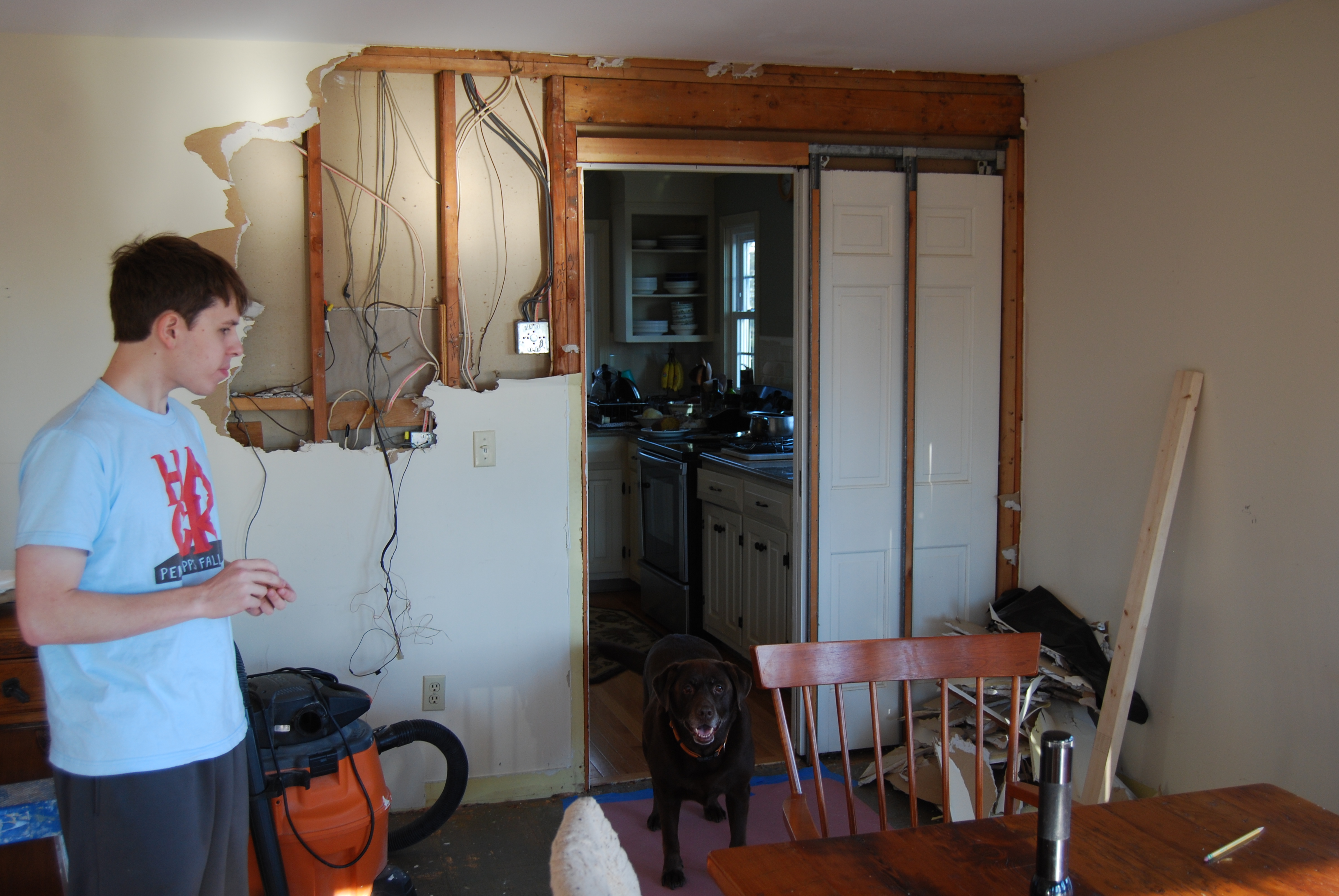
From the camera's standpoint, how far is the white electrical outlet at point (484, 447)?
10.3 ft

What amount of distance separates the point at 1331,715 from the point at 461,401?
253cm

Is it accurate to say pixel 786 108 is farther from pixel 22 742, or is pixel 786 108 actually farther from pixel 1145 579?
pixel 22 742

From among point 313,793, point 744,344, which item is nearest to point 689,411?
point 744,344

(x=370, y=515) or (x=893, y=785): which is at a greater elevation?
(x=370, y=515)

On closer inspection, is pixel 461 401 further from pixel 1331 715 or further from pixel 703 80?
pixel 1331 715

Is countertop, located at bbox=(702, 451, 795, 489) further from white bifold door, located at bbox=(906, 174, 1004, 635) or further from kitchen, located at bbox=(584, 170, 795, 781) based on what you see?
white bifold door, located at bbox=(906, 174, 1004, 635)

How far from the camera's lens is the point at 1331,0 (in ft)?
7.75

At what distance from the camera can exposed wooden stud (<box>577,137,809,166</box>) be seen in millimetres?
3168

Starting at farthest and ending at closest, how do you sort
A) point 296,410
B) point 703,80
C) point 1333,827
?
point 703,80
point 296,410
point 1333,827

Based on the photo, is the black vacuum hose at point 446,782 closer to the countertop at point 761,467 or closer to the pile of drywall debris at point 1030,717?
the pile of drywall debris at point 1030,717

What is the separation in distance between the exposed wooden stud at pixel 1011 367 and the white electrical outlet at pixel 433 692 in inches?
79.7

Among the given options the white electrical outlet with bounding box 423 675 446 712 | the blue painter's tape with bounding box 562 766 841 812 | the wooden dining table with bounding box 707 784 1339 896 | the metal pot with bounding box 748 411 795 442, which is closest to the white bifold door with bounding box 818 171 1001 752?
the blue painter's tape with bounding box 562 766 841 812

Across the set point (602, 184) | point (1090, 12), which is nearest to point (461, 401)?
point (1090, 12)

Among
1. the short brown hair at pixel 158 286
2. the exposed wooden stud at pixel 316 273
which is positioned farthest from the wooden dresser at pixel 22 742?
the short brown hair at pixel 158 286
